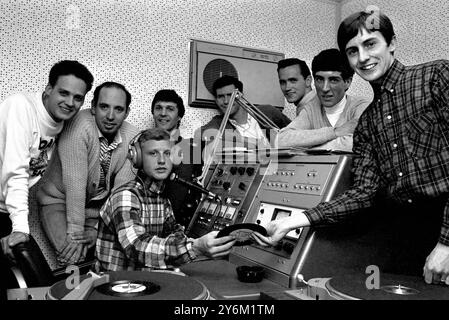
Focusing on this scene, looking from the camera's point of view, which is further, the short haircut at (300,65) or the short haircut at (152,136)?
the short haircut at (300,65)

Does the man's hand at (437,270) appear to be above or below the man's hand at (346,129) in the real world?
below

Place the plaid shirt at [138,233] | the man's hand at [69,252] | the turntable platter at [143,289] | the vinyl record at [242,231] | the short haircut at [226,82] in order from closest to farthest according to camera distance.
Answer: the turntable platter at [143,289] < the vinyl record at [242,231] < the plaid shirt at [138,233] < the man's hand at [69,252] < the short haircut at [226,82]

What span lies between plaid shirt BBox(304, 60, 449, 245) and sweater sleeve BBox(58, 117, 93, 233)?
149cm

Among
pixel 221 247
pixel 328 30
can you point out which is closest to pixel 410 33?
pixel 328 30

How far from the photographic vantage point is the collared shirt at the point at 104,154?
2619 millimetres

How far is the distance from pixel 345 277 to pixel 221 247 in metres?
0.43

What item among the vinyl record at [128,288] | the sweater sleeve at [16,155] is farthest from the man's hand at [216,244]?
the sweater sleeve at [16,155]

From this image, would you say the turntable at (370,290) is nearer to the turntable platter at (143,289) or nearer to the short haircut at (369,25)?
the turntable platter at (143,289)

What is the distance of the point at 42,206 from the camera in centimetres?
270

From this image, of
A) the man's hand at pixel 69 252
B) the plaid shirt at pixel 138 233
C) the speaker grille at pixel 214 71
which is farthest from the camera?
the speaker grille at pixel 214 71

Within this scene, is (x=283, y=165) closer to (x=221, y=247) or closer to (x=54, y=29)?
(x=221, y=247)

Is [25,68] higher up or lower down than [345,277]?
higher up

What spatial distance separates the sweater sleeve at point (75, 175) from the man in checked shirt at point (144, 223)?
23.1 inches

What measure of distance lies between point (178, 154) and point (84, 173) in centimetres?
69
